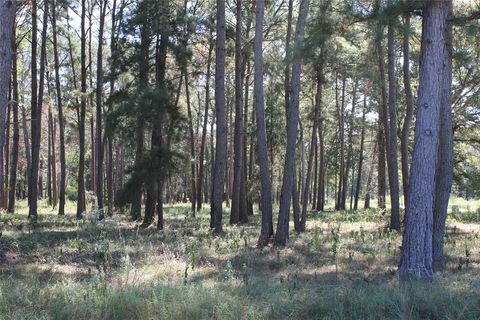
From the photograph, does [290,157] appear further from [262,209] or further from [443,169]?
[443,169]

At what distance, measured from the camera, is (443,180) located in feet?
33.7

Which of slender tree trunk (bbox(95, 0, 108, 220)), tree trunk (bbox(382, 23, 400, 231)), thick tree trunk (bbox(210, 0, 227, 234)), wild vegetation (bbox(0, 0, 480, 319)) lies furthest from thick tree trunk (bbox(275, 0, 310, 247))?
slender tree trunk (bbox(95, 0, 108, 220))

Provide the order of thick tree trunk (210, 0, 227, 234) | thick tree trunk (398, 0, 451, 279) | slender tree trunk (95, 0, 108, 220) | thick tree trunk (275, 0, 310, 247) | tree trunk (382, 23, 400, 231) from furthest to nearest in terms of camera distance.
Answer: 1. slender tree trunk (95, 0, 108, 220)
2. tree trunk (382, 23, 400, 231)
3. thick tree trunk (210, 0, 227, 234)
4. thick tree trunk (275, 0, 310, 247)
5. thick tree trunk (398, 0, 451, 279)

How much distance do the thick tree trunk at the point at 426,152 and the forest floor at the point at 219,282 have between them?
1.44ft

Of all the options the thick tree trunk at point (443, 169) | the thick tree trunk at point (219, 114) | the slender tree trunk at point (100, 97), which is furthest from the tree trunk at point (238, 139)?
the thick tree trunk at point (443, 169)

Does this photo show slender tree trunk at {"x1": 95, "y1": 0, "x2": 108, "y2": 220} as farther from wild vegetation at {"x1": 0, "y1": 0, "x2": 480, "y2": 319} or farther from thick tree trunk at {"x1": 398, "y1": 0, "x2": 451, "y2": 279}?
thick tree trunk at {"x1": 398, "y1": 0, "x2": 451, "y2": 279}

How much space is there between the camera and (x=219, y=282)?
23.7ft

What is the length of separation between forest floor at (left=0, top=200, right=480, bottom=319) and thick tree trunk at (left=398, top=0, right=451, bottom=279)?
439 mm

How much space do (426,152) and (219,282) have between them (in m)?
3.95

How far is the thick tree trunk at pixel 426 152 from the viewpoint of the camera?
801 centimetres

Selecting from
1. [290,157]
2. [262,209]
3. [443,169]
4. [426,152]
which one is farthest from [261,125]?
[426,152]

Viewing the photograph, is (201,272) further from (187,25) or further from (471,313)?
(187,25)

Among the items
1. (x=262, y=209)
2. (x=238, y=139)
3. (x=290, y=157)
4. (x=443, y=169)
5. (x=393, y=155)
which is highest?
(x=238, y=139)

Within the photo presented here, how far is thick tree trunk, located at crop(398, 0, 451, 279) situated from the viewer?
8.01m
